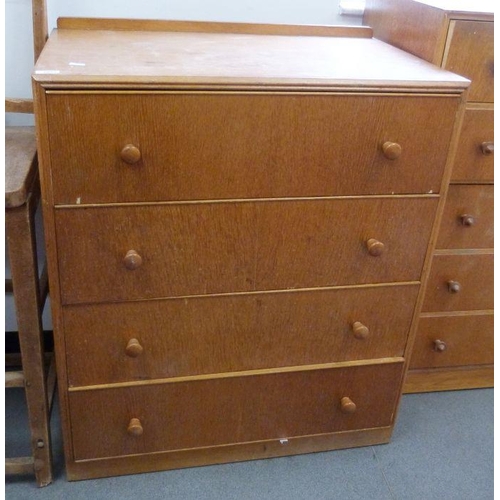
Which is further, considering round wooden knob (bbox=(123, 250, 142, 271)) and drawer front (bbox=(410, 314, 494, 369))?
drawer front (bbox=(410, 314, 494, 369))

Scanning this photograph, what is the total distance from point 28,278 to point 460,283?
1.08 m

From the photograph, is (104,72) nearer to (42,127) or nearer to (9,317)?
(42,127)

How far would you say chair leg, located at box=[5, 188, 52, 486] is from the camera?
109 centimetres

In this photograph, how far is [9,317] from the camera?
1.72m

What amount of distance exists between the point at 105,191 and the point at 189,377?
0.48m

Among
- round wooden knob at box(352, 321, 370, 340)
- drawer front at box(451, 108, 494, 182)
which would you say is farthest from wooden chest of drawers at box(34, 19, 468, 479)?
drawer front at box(451, 108, 494, 182)

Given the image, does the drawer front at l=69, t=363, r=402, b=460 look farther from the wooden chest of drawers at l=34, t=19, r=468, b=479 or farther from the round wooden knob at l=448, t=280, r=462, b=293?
the round wooden knob at l=448, t=280, r=462, b=293

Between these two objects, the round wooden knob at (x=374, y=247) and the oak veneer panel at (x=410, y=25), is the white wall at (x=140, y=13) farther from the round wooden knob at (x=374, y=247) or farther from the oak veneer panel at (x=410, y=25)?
the round wooden knob at (x=374, y=247)

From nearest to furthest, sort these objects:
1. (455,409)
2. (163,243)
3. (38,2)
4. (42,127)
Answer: (42,127), (163,243), (38,2), (455,409)

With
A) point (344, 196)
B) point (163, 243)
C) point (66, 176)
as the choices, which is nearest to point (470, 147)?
point (344, 196)

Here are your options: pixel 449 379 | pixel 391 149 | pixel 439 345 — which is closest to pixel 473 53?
pixel 391 149

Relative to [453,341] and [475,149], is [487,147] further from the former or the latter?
[453,341]

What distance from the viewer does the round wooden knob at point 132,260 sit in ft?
3.57

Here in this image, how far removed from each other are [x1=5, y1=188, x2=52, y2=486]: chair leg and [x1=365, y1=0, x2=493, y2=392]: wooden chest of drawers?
912 millimetres
